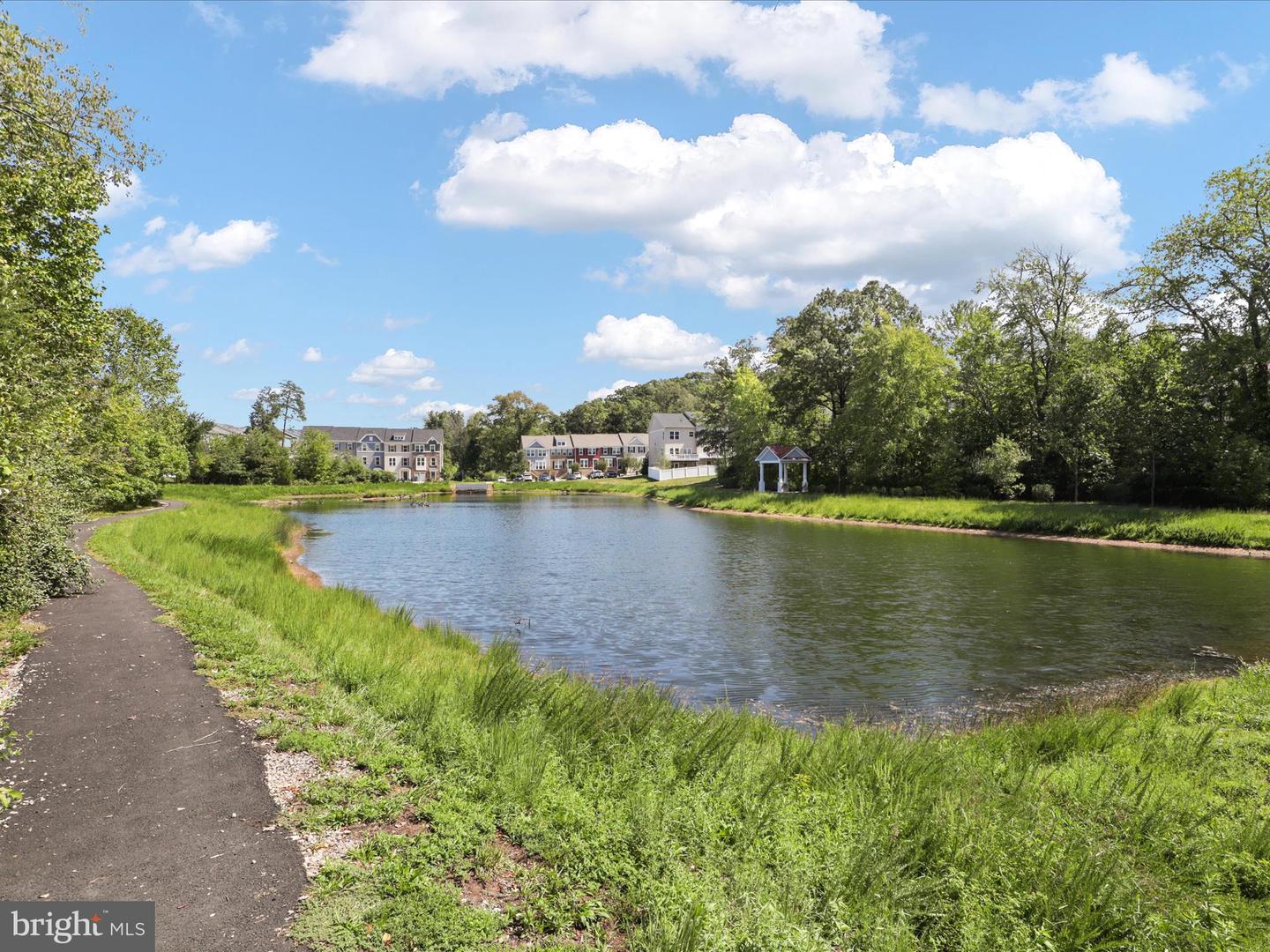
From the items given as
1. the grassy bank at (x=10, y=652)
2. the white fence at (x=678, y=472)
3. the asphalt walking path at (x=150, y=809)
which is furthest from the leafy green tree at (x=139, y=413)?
the white fence at (x=678, y=472)

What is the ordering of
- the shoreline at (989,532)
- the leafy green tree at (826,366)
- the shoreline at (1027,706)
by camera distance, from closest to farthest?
the shoreline at (1027,706)
the shoreline at (989,532)
the leafy green tree at (826,366)

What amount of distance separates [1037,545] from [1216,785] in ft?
95.9

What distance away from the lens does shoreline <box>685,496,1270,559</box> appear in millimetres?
29875

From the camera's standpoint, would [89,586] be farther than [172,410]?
No

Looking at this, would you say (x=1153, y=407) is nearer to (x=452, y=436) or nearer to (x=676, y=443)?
(x=676, y=443)

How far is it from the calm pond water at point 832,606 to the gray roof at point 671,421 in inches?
3167

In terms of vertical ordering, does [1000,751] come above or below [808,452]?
below

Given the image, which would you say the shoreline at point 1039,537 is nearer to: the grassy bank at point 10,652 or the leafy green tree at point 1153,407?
the leafy green tree at point 1153,407

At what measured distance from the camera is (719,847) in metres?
5.95

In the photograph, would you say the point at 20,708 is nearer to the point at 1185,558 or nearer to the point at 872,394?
the point at 1185,558

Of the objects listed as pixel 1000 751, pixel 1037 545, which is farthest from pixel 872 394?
pixel 1000 751

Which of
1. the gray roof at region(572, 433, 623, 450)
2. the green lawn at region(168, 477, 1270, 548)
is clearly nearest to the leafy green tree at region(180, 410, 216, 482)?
the green lawn at region(168, 477, 1270, 548)

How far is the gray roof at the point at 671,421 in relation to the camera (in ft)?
395

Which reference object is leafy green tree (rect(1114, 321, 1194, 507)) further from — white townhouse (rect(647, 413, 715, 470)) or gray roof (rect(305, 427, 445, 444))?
gray roof (rect(305, 427, 445, 444))
